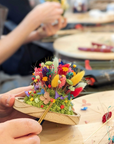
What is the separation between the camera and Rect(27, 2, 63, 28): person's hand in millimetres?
1182

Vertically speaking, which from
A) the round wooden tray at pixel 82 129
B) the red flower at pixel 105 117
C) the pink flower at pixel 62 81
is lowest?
the round wooden tray at pixel 82 129

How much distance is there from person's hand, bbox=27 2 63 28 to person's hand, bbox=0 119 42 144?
0.84 m

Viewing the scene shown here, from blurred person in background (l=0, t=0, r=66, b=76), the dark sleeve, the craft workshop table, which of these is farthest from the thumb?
the dark sleeve

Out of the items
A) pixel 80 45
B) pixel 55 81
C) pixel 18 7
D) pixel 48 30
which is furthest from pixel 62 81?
pixel 18 7

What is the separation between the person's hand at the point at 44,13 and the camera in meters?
1.18

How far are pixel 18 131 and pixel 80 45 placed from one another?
0.90 meters

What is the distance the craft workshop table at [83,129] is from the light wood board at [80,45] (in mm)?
468

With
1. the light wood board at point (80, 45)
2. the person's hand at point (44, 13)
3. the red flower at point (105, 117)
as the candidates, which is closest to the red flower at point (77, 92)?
the red flower at point (105, 117)

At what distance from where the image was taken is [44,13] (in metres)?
1.21

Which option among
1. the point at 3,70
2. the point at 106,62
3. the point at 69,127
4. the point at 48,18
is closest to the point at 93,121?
the point at 69,127

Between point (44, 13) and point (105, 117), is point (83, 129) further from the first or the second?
point (44, 13)

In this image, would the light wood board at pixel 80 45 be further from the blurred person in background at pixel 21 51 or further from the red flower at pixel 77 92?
the red flower at pixel 77 92

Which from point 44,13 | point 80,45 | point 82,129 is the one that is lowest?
point 82,129

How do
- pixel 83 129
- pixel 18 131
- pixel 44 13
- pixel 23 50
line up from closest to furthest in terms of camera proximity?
1. pixel 18 131
2. pixel 83 129
3. pixel 44 13
4. pixel 23 50
